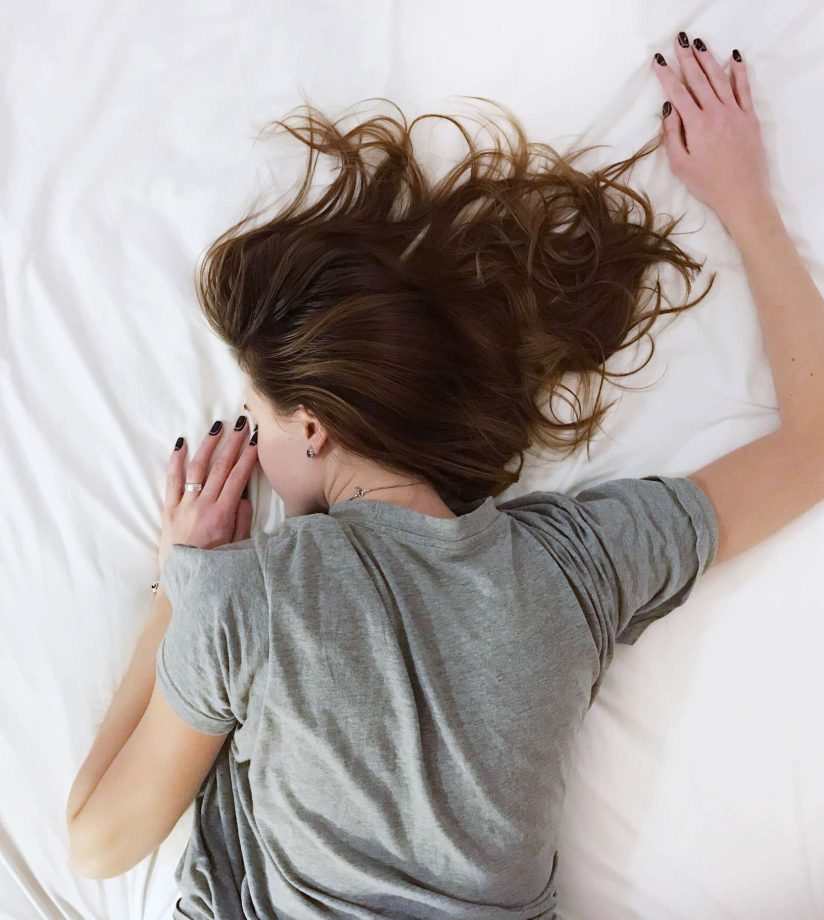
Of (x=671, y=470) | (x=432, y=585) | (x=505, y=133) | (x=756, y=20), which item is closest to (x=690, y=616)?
(x=671, y=470)

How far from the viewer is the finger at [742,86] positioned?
1270mm

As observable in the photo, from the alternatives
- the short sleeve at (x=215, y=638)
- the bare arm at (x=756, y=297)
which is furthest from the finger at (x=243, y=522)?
the bare arm at (x=756, y=297)

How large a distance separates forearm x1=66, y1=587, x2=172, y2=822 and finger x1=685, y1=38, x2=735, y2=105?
3.58 ft

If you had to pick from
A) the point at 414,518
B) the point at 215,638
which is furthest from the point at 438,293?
the point at 215,638

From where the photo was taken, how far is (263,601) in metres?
0.92

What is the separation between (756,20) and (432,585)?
1.00 meters

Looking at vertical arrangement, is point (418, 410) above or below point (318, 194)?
below

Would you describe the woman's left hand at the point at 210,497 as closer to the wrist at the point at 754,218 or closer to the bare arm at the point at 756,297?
the bare arm at the point at 756,297

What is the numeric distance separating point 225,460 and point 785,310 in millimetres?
827

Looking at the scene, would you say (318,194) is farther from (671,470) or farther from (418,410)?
(671,470)

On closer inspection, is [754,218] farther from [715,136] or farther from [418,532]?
[418,532]

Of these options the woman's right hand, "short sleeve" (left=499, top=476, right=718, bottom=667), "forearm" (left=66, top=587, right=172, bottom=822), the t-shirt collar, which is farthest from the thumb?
"forearm" (left=66, top=587, right=172, bottom=822)

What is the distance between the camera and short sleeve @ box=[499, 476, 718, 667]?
1.03 meters

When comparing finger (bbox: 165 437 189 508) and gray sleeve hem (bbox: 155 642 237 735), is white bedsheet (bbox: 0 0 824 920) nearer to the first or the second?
finger (bbox: 165 437 189 508)
